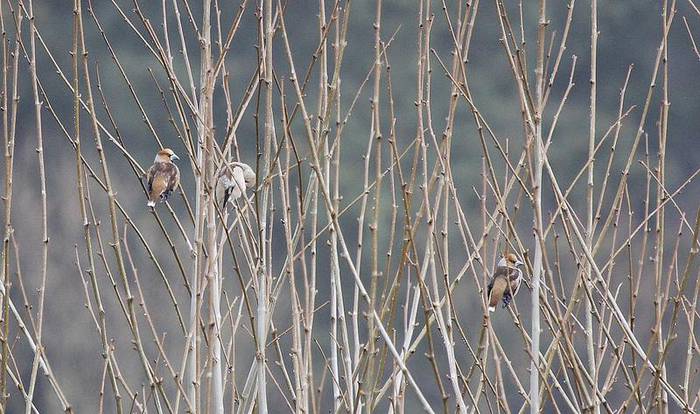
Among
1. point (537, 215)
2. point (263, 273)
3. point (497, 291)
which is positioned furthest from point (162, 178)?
point (537, 215)

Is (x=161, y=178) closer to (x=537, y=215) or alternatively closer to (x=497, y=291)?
(x=497, y=291)

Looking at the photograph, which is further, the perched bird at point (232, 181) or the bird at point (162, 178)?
the bird at point (162, 178)

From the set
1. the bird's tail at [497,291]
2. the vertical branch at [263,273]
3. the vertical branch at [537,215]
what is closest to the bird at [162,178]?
the bird's tail at [497,291]

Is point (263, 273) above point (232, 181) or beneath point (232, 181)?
above

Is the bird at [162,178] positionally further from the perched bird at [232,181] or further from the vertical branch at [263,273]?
the vertical branch at [263,273]

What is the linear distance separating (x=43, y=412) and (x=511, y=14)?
15.7 ft

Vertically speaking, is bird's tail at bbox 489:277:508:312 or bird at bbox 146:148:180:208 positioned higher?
bird at bbox 146:148:180:208

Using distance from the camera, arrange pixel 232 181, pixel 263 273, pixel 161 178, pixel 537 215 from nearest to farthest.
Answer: pixel 537 215 < pixel 263 273 < pixel 232 181 < pixel 161 178

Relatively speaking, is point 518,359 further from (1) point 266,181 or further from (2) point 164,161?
(1) point 266,181

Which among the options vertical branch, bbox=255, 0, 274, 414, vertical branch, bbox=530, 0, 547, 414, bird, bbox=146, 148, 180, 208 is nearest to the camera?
vertical branch, bbox=530, 0, 547, 414

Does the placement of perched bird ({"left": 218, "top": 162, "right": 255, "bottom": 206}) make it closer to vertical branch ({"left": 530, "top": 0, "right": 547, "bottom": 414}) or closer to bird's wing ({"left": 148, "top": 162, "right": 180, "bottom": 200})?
bird's wing ({"left": 148, "top": 162, "right": 180, "bottom": 200})

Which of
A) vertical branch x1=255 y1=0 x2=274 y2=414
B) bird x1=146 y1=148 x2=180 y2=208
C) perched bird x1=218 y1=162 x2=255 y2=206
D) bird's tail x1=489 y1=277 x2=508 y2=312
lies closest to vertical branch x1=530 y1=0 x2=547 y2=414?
vertical branch x1=255 y1=0 x2=274 y2=414

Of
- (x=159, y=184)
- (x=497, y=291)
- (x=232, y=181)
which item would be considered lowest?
(x=497, y=291)

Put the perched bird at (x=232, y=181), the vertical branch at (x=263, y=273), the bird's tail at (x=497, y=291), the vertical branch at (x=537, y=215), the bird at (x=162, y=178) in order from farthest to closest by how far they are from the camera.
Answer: the bird at (x=162, y=178), the bird's tail at (x=497, y=291), the perched bird at (x=232, y=181), the vertical branch at (x=263, y=273), the vertical branch at (x=537, y=215)
